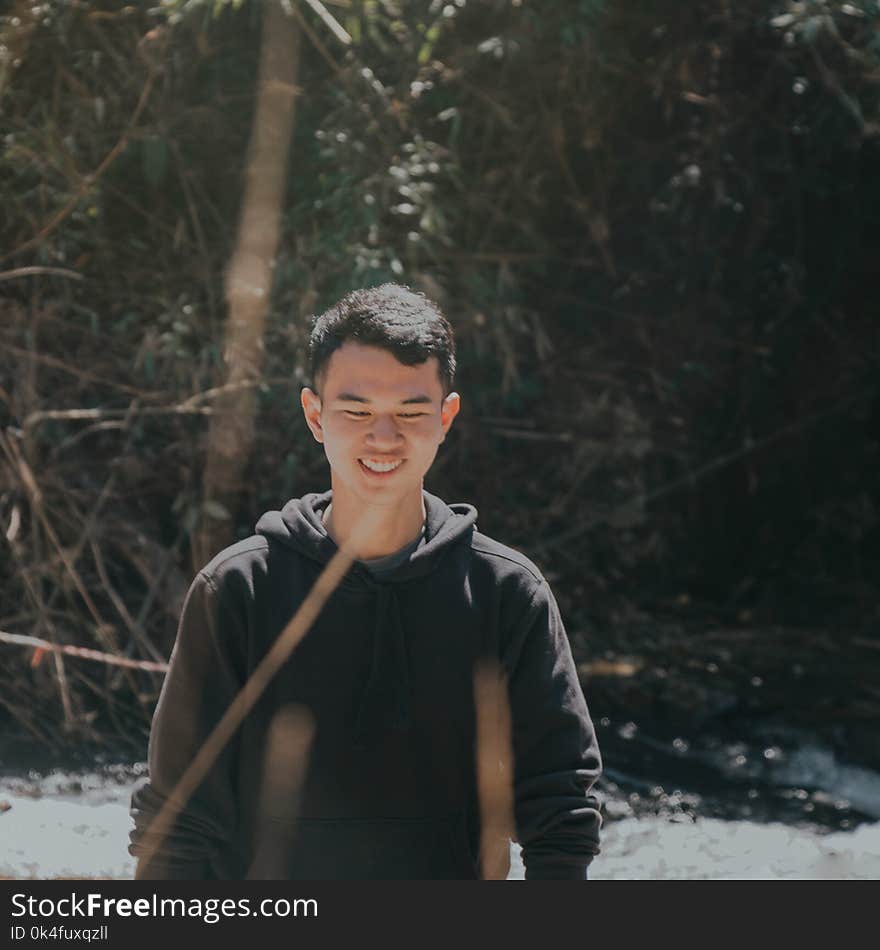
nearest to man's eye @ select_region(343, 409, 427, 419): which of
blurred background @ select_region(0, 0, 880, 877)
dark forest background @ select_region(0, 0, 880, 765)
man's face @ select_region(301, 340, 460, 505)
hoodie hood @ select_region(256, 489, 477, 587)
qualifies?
man's face @ select_region(301, 340, 460, 505)

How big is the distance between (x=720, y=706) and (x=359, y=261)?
6.16 feet

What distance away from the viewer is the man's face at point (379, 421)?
1590 mm

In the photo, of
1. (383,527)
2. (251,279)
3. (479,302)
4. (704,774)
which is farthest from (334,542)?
(704,774)

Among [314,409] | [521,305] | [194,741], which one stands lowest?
[194,741]

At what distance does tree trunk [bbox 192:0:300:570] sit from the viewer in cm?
391

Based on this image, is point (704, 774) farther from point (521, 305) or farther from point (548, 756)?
point (548, 756)

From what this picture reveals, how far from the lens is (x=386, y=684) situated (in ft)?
5.19

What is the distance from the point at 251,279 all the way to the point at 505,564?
8.17 feet

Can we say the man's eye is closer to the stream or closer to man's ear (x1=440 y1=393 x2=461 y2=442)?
man's ear (x1=440 y1=393 x2=461 y2=442)

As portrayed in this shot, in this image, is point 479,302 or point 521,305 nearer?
point 479,302

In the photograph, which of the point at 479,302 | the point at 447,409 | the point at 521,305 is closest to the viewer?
the point at 447,409

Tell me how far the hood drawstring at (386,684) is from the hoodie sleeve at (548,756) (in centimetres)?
12

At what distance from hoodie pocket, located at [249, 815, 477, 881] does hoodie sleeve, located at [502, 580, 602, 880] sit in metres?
0.10

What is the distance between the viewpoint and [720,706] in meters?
4.58
